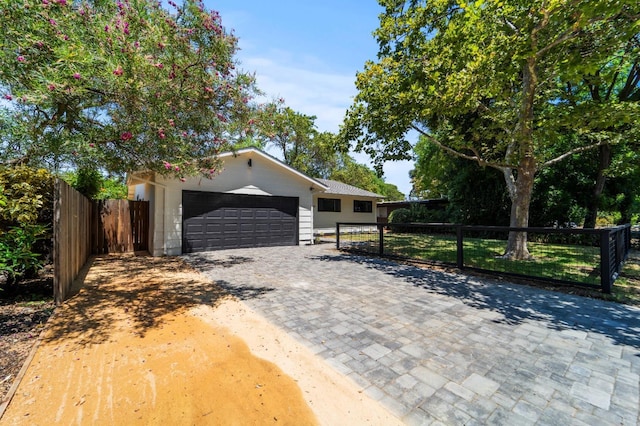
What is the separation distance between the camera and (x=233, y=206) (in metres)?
11.3

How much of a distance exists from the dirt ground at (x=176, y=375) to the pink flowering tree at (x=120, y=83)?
302cm

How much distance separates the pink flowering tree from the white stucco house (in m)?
2.78

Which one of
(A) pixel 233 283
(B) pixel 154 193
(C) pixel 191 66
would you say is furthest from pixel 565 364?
(B) pixel 154 193

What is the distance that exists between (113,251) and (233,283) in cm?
675

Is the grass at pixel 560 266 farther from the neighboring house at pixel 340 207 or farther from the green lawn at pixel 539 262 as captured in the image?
the neighboring house at pixel 340 207

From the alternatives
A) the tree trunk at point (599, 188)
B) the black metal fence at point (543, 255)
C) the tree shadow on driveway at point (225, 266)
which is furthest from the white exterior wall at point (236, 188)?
the tree trunk at point (599, 188)

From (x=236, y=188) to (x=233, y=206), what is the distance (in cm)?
72

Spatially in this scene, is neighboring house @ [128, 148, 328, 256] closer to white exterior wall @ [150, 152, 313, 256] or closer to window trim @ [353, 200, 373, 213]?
white exterior wall @ [150, 152, 313, 256]

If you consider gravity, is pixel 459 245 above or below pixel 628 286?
above

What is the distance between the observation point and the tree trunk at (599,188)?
12930 millimetres

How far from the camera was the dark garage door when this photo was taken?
1040cm

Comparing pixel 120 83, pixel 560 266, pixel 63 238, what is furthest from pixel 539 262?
pixel 63 238

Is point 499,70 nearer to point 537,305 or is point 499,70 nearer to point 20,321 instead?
point 537,305

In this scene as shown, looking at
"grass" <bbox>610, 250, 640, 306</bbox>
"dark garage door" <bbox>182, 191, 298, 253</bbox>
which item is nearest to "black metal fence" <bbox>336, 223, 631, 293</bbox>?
"grass" <bbox>610, 250, 640, 306</bbox>
